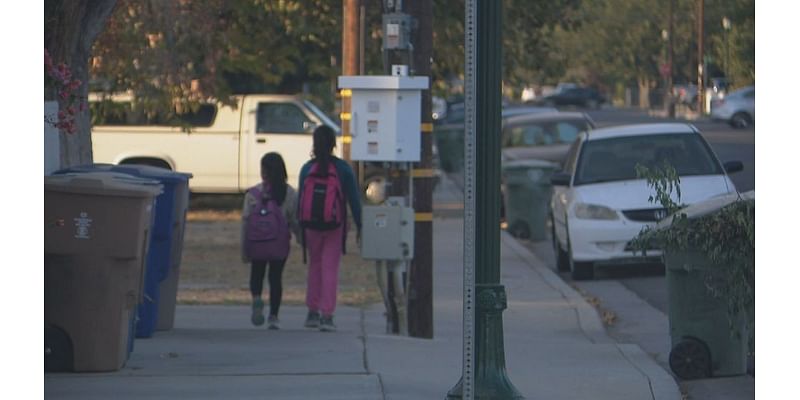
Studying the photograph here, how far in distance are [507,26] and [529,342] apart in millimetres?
10935

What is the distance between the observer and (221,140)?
2291cm

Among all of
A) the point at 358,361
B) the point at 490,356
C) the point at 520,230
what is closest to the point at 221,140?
the point at 520,230

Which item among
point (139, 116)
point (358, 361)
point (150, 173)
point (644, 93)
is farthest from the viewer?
point (644, 93)

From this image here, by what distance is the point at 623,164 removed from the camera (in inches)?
607

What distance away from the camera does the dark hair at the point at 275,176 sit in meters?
10.8

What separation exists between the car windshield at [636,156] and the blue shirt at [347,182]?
5.12 metres

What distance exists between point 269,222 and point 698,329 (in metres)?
3.72

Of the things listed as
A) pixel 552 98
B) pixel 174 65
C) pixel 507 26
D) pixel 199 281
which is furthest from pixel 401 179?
pixel 552 98

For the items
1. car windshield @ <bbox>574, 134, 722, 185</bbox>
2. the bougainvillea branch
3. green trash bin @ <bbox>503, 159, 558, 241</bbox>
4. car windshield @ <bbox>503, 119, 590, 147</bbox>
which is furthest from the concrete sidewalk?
car windshield @ <bbox>503, 119, 590, 147</bbox>

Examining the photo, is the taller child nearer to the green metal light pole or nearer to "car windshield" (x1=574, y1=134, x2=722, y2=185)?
the green metal light pole

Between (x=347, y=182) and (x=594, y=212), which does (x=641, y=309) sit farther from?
(x=347, y=182)

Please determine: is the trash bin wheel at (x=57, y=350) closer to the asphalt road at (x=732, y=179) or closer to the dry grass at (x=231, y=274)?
the dry grass at (x=231, y=274)

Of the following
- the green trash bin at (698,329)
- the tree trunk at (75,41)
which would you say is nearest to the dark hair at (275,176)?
the tree trunk at (75,41)

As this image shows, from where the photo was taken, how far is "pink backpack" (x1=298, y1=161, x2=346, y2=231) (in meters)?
10.5
